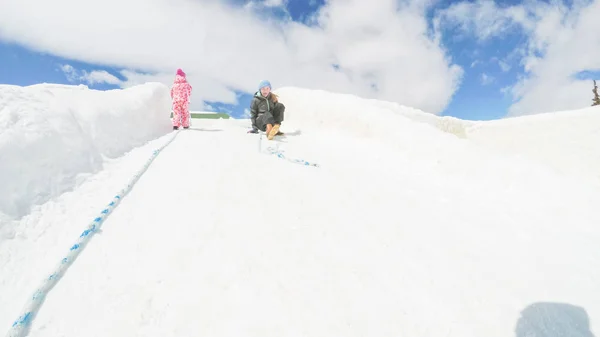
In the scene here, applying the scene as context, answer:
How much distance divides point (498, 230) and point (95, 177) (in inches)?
227

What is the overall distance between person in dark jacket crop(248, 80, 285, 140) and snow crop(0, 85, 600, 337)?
3000mm

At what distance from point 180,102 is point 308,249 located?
25.0ft

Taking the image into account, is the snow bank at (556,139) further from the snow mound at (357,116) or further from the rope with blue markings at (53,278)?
the rope with blue markings at (53,278)

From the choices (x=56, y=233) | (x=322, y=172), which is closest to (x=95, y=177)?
(x=56, y=233)

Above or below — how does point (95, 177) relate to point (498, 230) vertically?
below

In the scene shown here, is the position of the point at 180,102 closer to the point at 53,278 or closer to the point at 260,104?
the point at 260,104

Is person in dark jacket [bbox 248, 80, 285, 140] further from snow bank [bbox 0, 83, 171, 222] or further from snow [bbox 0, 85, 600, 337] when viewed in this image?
snow bank [bbox 0, 83, 171, 222]

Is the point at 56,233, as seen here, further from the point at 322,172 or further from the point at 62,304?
the point at 322,172

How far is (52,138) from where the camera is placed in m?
4.03

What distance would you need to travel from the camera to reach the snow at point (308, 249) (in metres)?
2.42

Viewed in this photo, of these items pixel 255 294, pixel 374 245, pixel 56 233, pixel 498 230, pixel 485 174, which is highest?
pixel 485 174

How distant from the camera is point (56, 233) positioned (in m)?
3.08

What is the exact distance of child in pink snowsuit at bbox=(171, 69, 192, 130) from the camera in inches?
365

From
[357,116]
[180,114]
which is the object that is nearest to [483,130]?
[357,116]
